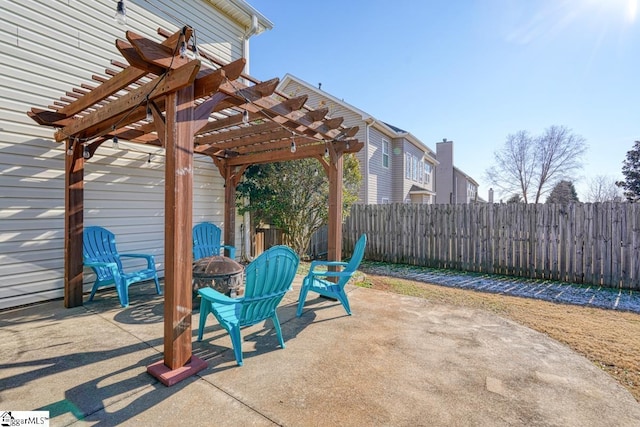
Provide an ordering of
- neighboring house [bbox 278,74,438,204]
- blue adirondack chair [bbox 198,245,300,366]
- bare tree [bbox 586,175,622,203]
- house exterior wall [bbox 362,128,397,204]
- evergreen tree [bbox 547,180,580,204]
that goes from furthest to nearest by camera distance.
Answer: bare tree [bbox 586,175,622,203] → evergreen tree [bbox 547,180,580,204] → house exterior wall [bbox 362,128,397,204] → neighboring house [bbox 278,74,438,204] → blue adirondack chair [bbox 198,245,300,366]

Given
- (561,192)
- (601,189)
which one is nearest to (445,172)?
(561,192)

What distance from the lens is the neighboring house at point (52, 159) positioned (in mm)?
3900

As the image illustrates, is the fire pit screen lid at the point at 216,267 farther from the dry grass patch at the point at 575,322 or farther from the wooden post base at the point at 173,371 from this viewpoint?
the dry grass patch at the point at 575,322

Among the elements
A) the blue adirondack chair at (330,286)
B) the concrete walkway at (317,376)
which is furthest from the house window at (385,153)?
the concrete walkway at (317,376)

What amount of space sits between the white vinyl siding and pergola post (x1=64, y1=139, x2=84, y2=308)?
49 cm

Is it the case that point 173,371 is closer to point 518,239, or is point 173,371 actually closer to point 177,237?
point 177,237

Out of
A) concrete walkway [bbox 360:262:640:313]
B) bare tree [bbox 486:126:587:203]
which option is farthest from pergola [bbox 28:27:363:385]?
bare tree [bbox 486:126:587:203]

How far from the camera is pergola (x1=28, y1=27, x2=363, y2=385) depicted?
2.30 metres

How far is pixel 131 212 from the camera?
17.2 feet

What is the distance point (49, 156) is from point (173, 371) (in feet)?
12.9

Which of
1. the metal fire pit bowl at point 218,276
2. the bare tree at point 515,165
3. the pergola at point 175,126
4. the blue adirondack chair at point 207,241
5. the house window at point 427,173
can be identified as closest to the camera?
the pergola at point 175,126

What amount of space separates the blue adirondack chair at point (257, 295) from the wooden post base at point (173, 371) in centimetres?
31

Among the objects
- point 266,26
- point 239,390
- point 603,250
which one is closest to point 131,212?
point 239,390

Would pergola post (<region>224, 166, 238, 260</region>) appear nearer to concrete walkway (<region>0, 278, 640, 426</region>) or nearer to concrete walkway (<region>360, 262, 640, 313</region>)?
concrete walkway (<region>0, 278, 640, 426</region>)
